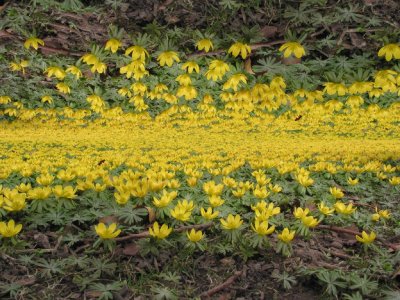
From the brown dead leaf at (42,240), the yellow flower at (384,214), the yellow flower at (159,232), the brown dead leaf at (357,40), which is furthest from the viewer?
the yellow flower at (384,214)

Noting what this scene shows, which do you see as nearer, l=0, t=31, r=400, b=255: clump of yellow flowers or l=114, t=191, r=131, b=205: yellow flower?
l=0, t=31, r=400, b=255: clump of yellow flowers

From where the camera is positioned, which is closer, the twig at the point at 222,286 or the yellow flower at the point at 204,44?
the yellow flower at the point at 204,44

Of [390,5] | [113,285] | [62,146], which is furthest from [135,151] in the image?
[390,5]

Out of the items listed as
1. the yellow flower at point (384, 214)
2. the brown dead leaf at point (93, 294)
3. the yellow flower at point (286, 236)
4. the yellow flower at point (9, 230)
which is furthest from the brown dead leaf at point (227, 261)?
the yellow flower at point (384, 214)

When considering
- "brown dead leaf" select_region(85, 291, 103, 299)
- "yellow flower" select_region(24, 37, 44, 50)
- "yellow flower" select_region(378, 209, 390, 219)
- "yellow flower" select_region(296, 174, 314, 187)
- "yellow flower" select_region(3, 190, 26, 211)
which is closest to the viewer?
"yellow flower" select_region(24, 37, 44, 50)

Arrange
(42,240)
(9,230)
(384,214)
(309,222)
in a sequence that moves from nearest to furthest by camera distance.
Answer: (9,230), (42,240), (309,222), (384,214)

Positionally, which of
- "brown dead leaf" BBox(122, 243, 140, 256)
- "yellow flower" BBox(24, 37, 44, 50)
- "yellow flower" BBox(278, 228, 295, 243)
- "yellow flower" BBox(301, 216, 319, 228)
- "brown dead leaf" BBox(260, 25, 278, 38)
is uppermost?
"brown dead leaf" BBox(260, 25, 278, 38)

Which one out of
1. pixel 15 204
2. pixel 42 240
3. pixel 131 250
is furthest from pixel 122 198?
pixel 15 204

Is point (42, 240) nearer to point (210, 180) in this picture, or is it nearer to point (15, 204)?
point (15, 204)

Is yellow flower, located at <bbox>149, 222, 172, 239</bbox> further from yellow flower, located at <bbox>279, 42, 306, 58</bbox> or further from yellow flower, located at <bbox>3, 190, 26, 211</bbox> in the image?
yellow flower, located at <bbox>279, 42, 306, 58</bbox>

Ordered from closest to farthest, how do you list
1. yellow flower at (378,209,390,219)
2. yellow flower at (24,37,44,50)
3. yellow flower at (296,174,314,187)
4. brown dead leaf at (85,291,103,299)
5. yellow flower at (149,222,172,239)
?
yellow flower at (24,37,44,50), brown dead leaf at (85,291,103,299), yellow flower at (149,222,172,239), yellow flower at (378,209,390,219), yellow flower at (296,174,314,187)

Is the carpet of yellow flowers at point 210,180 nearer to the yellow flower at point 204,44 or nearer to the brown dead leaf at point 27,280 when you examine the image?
the yellow flower at point 204,44

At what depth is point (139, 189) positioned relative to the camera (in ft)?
10.4

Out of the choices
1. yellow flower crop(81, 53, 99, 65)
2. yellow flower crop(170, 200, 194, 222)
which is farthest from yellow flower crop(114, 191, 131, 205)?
yellow flower crop(81, 53, 99, 65)
